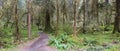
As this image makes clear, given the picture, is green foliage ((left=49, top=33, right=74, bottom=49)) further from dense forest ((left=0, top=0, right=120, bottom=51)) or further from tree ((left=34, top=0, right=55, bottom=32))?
tree ((left=34, top=0, right=55, bottom=32))

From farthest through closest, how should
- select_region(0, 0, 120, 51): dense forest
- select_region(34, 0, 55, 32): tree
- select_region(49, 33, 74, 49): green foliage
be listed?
select_region(34, 0, 55, 32): tree
select_region(0, 0, 120, 51): dense forest
select_region(49, 33, 74, 49): green foliage

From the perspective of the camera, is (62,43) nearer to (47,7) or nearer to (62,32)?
(62,32)

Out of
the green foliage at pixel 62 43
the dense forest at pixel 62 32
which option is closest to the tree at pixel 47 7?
the dense forest at pixel 62 32

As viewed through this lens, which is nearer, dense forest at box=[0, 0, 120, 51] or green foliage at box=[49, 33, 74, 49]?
green foliage at box=[49, 33, 74, 49]

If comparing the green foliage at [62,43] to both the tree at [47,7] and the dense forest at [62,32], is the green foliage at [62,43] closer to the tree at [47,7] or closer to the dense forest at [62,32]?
the dense forest at [62,32]

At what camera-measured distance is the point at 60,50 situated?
2262 centimetres

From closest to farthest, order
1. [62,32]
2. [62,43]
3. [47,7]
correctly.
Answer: [62,43] < [62,32] < [47,7]

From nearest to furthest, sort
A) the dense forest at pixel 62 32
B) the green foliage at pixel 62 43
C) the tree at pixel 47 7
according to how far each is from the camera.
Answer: the green foliage at pixel 62 43 < the dense forest at pixel 62 32 < the tree at pixel 47 7

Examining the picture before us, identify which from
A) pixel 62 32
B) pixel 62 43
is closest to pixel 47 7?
pixel 62 32

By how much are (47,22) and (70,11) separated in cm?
1661

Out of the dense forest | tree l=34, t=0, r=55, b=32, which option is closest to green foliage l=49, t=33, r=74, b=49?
the dense forest

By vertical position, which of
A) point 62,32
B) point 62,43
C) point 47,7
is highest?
point 47,7

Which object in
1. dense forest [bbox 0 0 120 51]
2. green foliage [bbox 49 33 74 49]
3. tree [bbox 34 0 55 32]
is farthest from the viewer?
tree [bbox 34 0 55 32]

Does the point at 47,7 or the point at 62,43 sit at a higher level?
the point at 47,7
